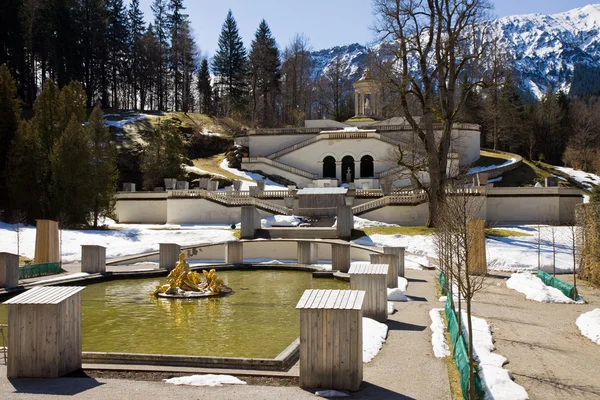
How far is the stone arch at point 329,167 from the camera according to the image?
6078 centimetres

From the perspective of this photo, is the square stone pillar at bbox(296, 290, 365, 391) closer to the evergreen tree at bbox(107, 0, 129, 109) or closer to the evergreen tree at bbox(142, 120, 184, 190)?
the evergreen tree at bbox(142, 120, 184, 190)

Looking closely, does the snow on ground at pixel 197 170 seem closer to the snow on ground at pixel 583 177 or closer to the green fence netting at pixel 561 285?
the snow on ground at pixel 583 177

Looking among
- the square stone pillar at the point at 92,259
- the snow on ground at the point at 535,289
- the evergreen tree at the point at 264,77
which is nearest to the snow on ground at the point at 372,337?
the snow on ground at the point at 535,289

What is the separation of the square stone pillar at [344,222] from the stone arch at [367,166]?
81.8ft

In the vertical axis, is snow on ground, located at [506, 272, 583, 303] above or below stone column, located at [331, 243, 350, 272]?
below

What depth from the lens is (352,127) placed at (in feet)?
227

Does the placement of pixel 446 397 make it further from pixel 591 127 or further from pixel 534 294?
pixel 591 127

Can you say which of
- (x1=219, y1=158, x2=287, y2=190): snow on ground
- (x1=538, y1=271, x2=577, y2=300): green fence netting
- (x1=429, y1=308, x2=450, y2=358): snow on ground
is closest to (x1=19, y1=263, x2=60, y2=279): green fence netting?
(x1=429, y1=308, x2=450, y2=358): snow on ground

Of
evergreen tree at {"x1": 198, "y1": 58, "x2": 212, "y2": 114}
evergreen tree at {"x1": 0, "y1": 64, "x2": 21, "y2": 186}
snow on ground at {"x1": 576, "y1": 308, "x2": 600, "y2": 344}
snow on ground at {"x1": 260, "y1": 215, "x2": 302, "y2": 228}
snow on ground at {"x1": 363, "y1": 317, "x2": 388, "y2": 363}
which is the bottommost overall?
snow on ground at {"x1": 576, "y1": 308, "x2": 600, "y2": 344}

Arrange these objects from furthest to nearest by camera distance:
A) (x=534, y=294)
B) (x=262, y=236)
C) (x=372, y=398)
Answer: (x=262, y=236) → (x=534, y=294) → (x=372, y=398)

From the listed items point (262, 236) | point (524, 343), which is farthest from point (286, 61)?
point (524, 343)

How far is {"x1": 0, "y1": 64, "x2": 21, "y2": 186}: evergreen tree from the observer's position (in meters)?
41.9

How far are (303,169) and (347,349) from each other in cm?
5106

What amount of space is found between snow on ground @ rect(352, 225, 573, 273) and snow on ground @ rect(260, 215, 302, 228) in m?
5.71
